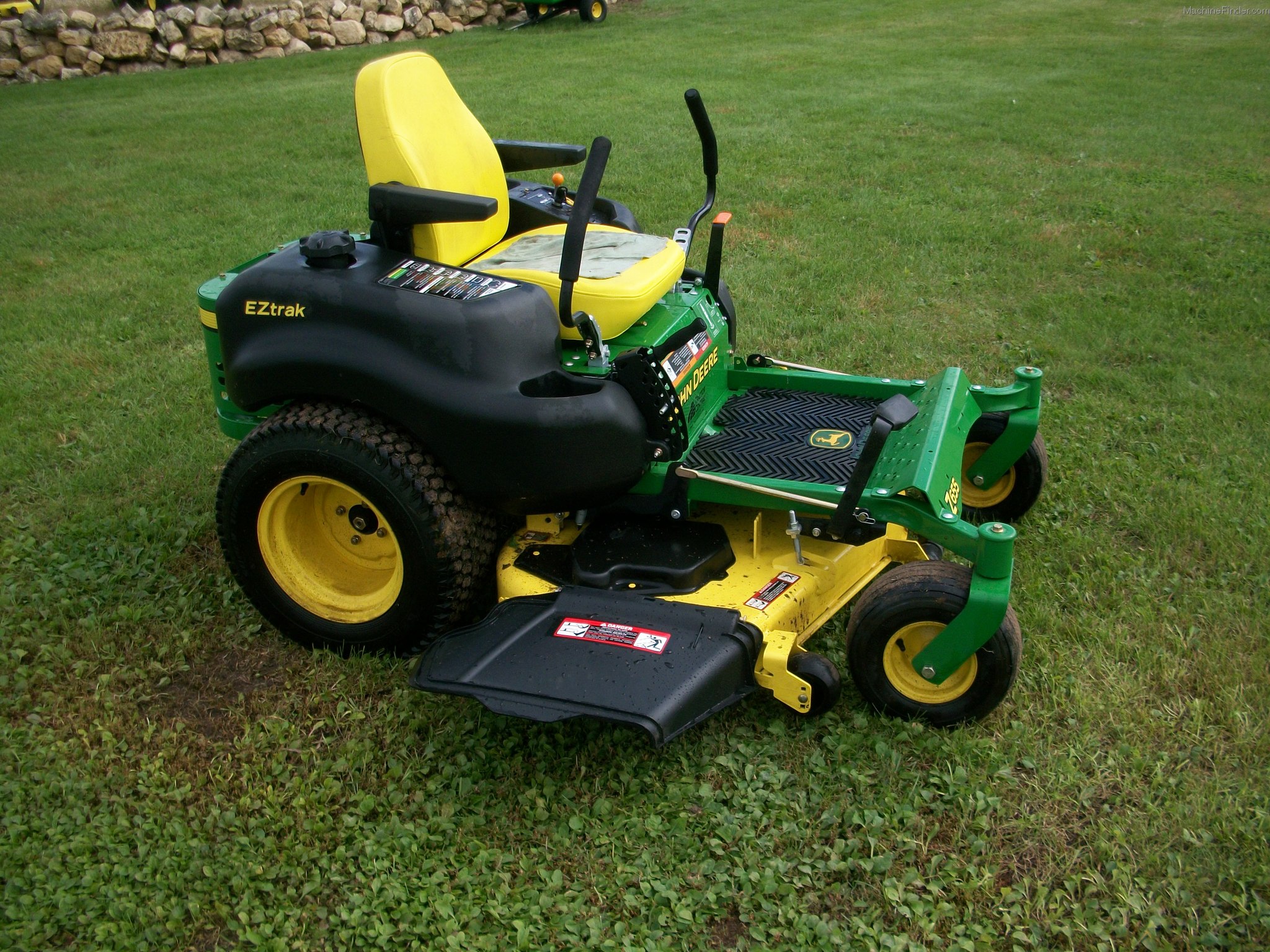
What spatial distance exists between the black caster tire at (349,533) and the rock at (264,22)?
11.4 meters

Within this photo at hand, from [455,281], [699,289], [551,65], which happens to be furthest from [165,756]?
[551,65]

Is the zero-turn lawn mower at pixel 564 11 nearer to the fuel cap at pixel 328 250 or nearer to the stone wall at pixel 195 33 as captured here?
the stone wall at pixel 195 33

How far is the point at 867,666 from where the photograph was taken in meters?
2.77

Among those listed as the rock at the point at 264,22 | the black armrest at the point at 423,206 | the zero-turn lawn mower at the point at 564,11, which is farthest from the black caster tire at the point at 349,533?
the zero-turn lawn mower at the point at 564,11

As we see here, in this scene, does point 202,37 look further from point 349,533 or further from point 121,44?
point 349,533

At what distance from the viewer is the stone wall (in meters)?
11.8

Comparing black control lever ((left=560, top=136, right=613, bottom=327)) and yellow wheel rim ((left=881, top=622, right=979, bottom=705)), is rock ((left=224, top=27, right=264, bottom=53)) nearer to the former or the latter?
black control lever ((left=560, top=136, right=613, bottom=327))

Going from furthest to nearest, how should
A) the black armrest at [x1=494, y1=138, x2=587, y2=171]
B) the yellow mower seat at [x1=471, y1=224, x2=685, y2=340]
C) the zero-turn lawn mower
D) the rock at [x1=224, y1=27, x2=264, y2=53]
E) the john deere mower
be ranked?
1. the zero-turn lawn mower
2. the rock at [x1=224, y1=27, x2=264, y2=53]
3. the black armrest at [x1=494, y1=138, x2=587, y2=171]
4. the yellow mower seat at [x1=471, y1=224, x2=685, y2=340]
5. the john deere mower

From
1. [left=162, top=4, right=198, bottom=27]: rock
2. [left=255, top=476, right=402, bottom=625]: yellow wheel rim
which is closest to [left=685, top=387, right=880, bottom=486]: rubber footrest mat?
[left=255, top=476, right=402, bottom=625]: yellow wheel rim

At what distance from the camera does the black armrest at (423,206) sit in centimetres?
281

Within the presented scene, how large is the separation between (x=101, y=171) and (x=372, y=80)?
621 centimetres

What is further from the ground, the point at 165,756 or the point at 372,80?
the point at 372,80

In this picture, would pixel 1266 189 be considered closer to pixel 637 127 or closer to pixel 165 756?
pixel 637 127

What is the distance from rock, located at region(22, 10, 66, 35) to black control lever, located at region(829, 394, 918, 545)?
40.4ft
